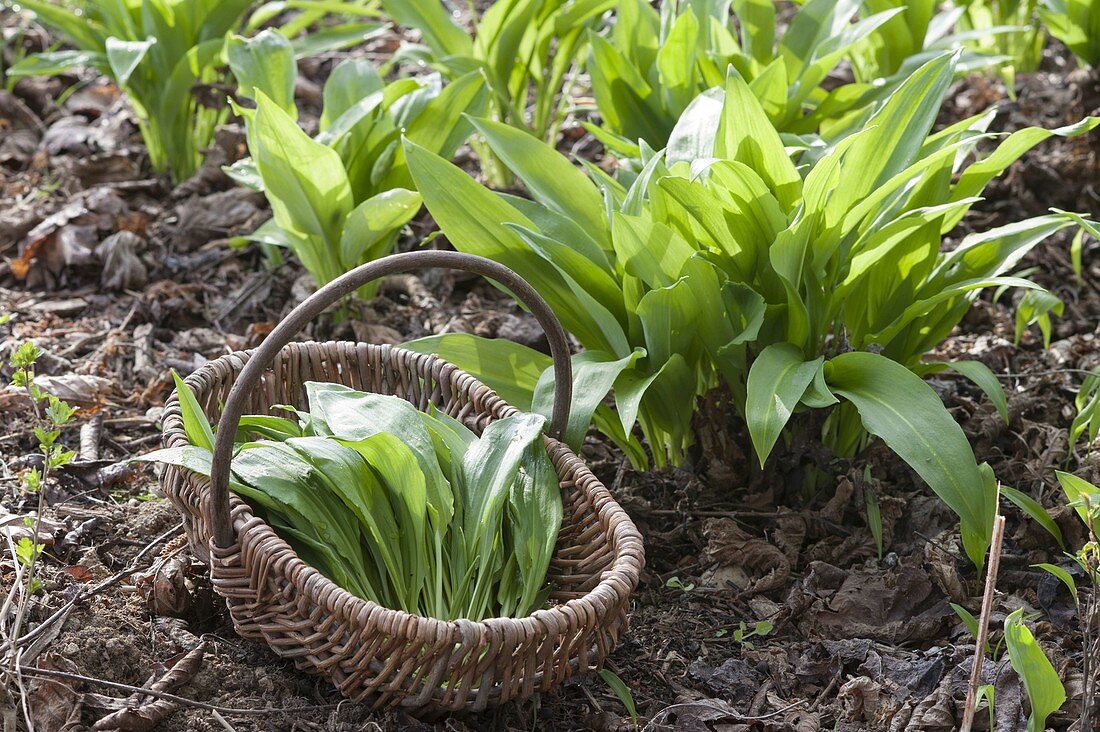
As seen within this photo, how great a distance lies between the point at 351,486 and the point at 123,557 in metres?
0.57

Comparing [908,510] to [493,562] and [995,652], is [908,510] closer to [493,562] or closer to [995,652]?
[995,652]

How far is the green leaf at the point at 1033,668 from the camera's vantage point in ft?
4.52

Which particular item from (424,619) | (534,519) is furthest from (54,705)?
(534,519)

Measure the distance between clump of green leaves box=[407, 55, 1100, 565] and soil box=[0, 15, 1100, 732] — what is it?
149mm

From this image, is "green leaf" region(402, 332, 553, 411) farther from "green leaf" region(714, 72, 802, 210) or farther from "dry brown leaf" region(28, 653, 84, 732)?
"dry brown leaf" region(28, 653, 84, 732)

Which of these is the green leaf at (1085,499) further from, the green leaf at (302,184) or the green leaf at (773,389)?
the green leaf at (302,184)

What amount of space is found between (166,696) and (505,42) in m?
1.97

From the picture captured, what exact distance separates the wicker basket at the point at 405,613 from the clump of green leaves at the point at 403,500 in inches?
2.4

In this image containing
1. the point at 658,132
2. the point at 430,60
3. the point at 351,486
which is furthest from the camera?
the point at 430,60

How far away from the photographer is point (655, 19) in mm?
2688

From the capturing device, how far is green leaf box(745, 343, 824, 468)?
165 cm

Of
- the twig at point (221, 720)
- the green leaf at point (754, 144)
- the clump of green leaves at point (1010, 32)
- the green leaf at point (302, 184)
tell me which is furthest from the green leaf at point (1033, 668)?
the clump of green leaves at point (1010, 32)

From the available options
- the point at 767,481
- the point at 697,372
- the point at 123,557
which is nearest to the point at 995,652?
the point at 767,481

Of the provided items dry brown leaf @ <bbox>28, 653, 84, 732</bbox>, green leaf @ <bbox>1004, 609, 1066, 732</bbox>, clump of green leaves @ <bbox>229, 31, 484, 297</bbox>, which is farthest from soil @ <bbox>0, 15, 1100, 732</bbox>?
clump of green leaves @ <bbox>229, 31, 484, 297</bbox>
